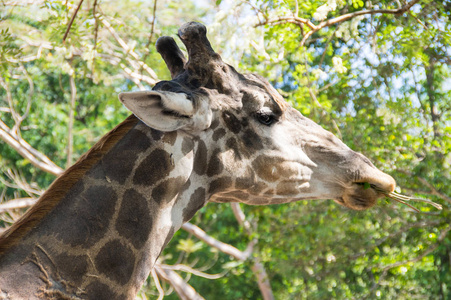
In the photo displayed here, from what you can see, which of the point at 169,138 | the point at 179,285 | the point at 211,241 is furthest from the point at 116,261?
the point at 211,241

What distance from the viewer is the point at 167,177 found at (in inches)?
85.9

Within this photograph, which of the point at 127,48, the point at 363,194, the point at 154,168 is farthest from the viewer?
the point at 127,48

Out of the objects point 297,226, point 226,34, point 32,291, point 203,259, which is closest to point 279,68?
point 226,34

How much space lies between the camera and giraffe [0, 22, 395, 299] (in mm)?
1926

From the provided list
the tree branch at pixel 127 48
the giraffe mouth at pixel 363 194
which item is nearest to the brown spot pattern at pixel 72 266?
the giraffe mouth at pixel 363 194

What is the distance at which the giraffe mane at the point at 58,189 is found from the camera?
6.30 feet

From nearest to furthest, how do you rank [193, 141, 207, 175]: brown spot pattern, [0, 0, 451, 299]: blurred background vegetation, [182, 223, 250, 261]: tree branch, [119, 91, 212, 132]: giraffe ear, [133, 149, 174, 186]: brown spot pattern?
[119, 91, 212, 132]: giraffe ear, [133, 149, 174, 186]: brown spot pattern, [193, 141, 207, 175]: brown spot pattern, [0, 0, 451, 299]: blurred background vegetation, [182, 223, 250, 261]: tree branch

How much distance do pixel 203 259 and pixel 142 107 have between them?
13.1m

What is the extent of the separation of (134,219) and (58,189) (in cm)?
33

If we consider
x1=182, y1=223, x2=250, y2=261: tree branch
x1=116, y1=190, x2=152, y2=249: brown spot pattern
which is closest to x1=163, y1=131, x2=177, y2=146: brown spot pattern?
x1=116, y1=190, x2=152, y2=249: brown spot pattern

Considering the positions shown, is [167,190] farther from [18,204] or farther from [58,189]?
[18,204]

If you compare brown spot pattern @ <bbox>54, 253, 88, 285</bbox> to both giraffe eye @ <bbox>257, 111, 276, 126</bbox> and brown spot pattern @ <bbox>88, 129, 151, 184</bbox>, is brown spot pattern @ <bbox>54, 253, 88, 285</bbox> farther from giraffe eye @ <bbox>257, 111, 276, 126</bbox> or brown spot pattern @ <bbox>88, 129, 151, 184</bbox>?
giraffe eye @ <bbox>257, 111, 276, 126</bbox>

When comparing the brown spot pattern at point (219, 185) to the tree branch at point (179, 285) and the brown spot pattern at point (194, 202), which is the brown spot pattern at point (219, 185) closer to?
the brown spot pattern at point (194, 202)

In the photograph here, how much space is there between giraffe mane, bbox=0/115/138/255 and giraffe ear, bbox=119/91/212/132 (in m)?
0.25
